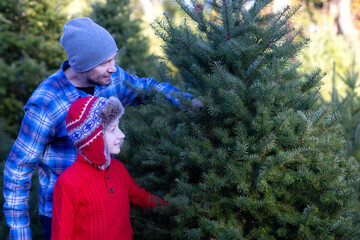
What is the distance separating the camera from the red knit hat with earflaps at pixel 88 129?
2.09 meters

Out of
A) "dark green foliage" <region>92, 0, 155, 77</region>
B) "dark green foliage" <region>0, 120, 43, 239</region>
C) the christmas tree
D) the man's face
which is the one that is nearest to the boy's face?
the christmas tree

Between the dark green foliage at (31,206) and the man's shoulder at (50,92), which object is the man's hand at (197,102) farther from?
the dark green foliage at (31,206)

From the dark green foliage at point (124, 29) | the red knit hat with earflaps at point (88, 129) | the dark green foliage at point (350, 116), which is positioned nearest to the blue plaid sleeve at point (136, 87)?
the red knit hat with earflaps at point (88, 129)

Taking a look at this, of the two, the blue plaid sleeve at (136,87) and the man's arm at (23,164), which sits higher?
the blue plaid sleeve at (136,87)

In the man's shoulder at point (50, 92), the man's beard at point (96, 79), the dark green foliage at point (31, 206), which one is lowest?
the dark green foliage at point (31, 206)

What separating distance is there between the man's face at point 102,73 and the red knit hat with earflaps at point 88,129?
0.29 metres

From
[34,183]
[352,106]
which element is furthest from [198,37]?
[352,106]

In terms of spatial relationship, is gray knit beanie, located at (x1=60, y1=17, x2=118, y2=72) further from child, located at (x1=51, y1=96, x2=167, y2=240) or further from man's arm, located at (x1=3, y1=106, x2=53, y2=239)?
man's arm, located at (x1=3, y1=106, x2=53, y2=239)

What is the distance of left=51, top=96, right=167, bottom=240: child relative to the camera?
81.4 inches

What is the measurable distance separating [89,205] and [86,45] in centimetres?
95

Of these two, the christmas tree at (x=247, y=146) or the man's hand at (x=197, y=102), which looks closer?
the christmas tree at (x=247, y=146)

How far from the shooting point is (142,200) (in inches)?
96.6

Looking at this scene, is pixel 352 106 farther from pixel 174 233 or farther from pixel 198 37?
pixel 174 233

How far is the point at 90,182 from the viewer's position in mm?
2156
